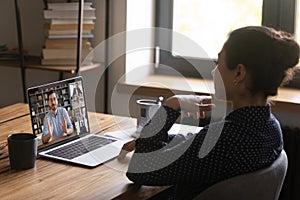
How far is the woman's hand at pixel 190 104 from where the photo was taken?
1.74 metres

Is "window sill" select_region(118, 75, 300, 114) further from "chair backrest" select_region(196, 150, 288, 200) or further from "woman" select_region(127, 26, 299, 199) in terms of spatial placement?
"chair backrest" select_region(196, 150, 288, 200)

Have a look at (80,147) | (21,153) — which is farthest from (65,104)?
(21,153)

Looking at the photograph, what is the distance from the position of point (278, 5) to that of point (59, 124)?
1451 millimetres

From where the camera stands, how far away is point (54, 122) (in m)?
1.86

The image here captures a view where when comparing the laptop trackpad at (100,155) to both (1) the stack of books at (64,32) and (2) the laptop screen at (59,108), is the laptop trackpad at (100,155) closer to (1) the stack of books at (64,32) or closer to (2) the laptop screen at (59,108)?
(2) the laptop screen at (59,108)

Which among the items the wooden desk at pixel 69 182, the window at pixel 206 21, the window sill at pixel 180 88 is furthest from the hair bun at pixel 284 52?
the window at pixel 206 21

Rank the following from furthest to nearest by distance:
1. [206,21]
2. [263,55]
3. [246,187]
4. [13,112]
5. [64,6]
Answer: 1. [206,21]
2. [64,6]
3. [13,112]
4. [263,55]
5. [246,187]

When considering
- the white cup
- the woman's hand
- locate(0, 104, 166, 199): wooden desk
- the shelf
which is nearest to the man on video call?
locate(0, 104, 166, 199): wooden desk

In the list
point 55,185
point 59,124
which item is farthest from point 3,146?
point 55,185

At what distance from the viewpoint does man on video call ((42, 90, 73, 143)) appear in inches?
72.2

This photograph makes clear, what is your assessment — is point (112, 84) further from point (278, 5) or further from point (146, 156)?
point (146, 156)

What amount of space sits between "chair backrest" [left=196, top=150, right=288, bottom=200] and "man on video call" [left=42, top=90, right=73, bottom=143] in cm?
61

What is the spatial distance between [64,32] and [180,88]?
2.14 feet

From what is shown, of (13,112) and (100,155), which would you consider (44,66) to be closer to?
(13,112)
